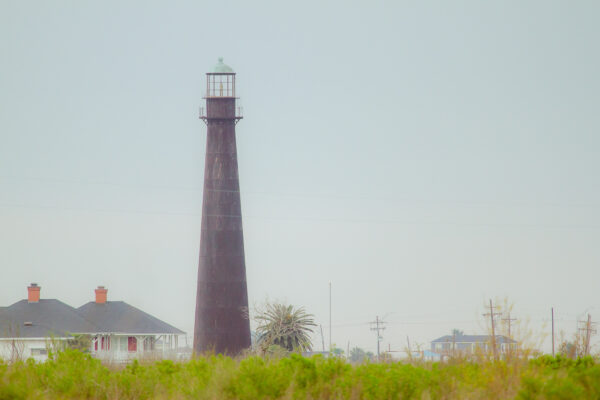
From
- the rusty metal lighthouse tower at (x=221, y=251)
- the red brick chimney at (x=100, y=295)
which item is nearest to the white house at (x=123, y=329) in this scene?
the red brick chimney at (x=100, y=295)

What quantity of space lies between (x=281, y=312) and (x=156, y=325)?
15369 millimetres

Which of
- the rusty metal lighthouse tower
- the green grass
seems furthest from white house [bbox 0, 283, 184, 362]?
the green grass

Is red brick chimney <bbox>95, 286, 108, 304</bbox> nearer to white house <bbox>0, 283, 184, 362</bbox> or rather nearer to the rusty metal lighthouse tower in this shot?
white house <bbox>0, 283, 184, 362</bbox>

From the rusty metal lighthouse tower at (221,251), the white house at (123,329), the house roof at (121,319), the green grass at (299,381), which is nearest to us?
the green grass at (299,381)

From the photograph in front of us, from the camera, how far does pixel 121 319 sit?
61906mm

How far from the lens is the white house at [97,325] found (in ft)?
189

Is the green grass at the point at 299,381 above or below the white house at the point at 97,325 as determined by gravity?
below

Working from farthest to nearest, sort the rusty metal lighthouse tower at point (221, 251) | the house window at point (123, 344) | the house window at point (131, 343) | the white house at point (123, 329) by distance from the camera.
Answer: the house window at point (131, 343) → the house window at point (123, 344) → the white house at point (123, 329) → the rusty metal lighthouse tower at point (221, 251)

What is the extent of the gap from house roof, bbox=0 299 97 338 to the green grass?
116 ft

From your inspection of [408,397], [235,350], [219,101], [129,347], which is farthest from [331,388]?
[129,347]

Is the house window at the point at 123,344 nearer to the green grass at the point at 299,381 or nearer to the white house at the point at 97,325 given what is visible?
the white house at the point at 97,325

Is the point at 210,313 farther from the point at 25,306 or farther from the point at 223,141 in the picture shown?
the point at 25,306

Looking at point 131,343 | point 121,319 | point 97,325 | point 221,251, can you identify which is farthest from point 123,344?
point 221,251

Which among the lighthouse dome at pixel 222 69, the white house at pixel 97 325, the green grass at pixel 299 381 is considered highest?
the lighthouse dome at pixel 222 69
